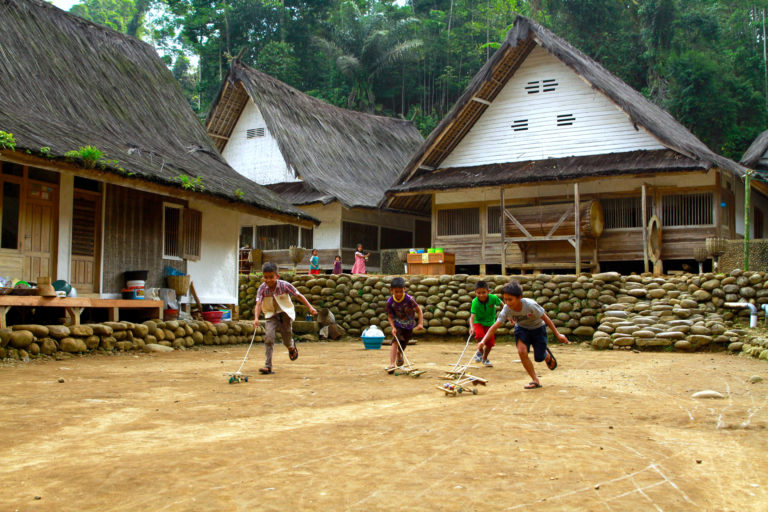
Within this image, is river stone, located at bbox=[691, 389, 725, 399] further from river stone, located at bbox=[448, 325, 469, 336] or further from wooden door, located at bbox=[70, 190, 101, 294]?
wooden door, located at bbox=[70, 190, 101, 294]

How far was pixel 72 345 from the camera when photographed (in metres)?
11.8

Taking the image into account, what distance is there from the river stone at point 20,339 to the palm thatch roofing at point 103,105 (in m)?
2.62

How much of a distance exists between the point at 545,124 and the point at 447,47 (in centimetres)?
2517

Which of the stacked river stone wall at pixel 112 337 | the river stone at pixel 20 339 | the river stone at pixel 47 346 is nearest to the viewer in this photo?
the river stone at pixel 20 339

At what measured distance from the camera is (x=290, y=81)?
141ft

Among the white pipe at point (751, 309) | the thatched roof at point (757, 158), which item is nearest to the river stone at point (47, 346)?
the white pipe at point (751, 309)

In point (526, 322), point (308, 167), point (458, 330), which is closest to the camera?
point (526, 322)

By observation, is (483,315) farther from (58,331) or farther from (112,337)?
(58,331)

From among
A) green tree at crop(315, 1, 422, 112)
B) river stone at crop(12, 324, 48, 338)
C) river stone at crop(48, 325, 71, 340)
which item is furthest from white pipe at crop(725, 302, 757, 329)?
green tree at crop(315, 1, 422, 112)

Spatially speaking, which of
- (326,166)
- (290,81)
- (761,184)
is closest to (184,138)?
(326,166)

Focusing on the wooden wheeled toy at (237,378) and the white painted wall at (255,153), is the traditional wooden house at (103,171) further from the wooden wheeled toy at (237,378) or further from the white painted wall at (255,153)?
the white painted wall at (255,153)

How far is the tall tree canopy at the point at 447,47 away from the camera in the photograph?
34125 millimetres

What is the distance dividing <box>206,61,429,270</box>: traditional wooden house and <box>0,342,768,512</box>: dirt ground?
616 inches

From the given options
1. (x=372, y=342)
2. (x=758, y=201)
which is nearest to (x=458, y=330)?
(x=372, y=342)
